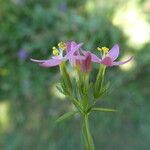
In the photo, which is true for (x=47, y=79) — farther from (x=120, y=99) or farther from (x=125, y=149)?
(x=125, y=149)

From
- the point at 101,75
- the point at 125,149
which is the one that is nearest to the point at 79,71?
the point at 101,75

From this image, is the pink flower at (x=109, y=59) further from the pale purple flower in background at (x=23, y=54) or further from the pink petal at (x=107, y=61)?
the pale purple flower in background at (x=23, y=54)

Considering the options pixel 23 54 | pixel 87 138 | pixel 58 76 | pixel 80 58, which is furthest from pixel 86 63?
pixel 23 54

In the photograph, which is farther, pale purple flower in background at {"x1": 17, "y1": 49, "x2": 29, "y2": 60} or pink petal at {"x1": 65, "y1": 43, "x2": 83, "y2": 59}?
pale purple flower in background at {"x1": 17, "y1": 49, "x2": 29, "y2": 60}

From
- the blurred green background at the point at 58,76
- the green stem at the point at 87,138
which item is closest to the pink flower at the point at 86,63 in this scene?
the green stem at the point at 87,138

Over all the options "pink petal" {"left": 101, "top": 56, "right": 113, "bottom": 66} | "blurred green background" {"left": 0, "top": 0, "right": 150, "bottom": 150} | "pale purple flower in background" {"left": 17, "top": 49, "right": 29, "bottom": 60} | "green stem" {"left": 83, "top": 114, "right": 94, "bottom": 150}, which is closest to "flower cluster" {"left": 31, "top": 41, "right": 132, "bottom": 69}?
"pink petal" {"left": 101, "top": 56, "right": 113, "bottom": 66}

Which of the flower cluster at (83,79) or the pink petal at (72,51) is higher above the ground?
the pink petal at (72,51)

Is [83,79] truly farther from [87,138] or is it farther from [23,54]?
[23,54]

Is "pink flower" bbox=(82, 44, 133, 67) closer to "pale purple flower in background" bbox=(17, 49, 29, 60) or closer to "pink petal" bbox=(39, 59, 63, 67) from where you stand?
"pink petal" bbox=(39, 59, 63, 67)

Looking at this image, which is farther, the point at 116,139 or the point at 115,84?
the point at 115,84
